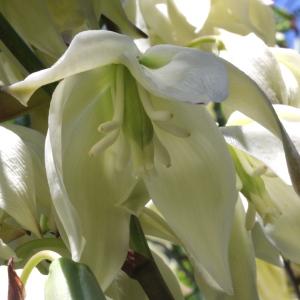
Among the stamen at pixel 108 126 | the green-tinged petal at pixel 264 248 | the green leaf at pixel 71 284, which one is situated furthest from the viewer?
the green-tinged petal at pixel 264 248

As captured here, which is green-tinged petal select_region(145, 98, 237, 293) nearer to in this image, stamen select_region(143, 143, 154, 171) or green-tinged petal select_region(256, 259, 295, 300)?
stamen select_region(143, 143, 154, 171)

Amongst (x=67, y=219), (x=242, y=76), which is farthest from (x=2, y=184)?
(x=242, y=76)

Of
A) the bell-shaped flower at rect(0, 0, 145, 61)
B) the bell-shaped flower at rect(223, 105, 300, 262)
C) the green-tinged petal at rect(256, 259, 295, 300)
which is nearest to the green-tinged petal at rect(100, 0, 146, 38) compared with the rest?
the bell-shaped flower at rect(0, 0, 145, 61)

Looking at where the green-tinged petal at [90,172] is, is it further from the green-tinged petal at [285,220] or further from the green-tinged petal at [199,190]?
the green-tinged petal at [285,220]

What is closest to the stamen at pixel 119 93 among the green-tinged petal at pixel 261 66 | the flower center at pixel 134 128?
the flower center at pixel 134 128

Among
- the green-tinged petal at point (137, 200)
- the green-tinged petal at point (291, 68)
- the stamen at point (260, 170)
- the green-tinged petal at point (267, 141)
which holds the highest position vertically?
the green-tinged petal at point (137, 200)

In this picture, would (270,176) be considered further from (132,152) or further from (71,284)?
(71,284)
